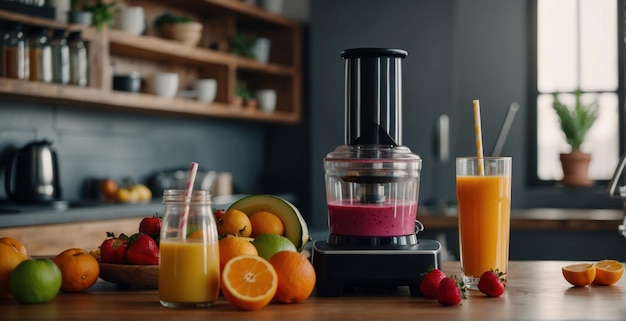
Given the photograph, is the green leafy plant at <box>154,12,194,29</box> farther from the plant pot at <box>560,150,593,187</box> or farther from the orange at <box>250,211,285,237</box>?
the orange at <box>250,211,285,237</box>

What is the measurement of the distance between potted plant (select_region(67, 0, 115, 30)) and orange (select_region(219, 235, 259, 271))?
8.55ft

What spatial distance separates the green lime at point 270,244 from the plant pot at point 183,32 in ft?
10.6

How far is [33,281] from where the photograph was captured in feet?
4.67

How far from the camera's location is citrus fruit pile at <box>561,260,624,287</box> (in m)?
1.65

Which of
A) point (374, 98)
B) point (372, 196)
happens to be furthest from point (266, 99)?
point (372, 196)

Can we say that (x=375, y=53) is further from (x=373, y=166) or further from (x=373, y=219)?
(x=373, y=219)

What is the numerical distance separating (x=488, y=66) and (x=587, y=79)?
746mm

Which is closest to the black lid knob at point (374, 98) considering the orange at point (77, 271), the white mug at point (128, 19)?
the orange at point (77, 271)

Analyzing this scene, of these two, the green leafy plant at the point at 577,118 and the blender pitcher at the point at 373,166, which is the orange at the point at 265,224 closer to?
the blender pitcher at the point at 373,166

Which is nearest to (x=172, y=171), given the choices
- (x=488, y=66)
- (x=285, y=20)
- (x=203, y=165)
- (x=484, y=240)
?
(x=203, y=165)

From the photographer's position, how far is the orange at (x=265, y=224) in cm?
171

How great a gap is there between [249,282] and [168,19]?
11.5 ft

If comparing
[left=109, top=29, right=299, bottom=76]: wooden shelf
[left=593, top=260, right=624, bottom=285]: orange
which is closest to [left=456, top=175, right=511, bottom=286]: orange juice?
[left=593, top=260, right=624, bottom=285]: orange

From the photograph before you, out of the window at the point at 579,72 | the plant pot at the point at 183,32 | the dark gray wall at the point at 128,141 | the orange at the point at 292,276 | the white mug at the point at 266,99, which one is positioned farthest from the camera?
the window at the point at 579,72
